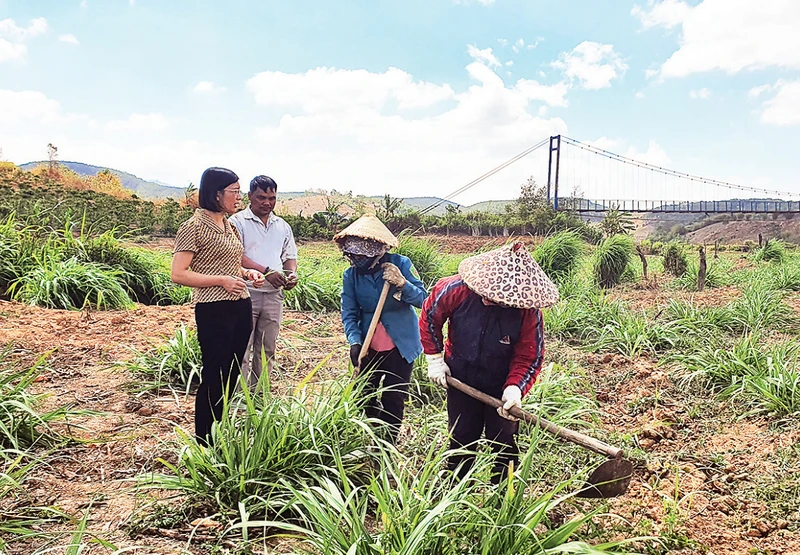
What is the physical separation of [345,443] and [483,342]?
73 cm

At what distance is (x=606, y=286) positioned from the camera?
9.55 m

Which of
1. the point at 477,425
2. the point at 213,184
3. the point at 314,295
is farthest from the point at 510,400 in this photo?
the point at 314,295

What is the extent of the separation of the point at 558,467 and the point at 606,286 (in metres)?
7.19

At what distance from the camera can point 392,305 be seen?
2.89 m

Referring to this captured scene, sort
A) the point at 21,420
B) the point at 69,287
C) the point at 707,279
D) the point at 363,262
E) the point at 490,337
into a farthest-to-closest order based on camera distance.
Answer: the point at 707,279 → the point at 69,287 → the point at 363,262 → the point at 21,420 → the point at 490,337

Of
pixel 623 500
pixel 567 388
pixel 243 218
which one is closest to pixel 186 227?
pixel 243 218

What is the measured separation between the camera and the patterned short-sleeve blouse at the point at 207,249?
2521 mm

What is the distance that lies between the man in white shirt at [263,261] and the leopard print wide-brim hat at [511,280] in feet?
4.28

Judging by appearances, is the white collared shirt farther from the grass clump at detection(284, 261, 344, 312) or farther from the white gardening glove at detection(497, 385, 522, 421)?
the grass clump at detection(284, 261, 344, 312)

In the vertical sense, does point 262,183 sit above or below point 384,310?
above

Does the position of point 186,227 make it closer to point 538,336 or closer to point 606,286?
point 538,336

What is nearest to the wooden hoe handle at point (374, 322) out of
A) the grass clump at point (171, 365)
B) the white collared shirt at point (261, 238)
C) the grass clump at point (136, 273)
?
the white collared shirt at point (261, 238)

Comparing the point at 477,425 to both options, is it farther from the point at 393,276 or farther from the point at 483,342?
the point at 393,276

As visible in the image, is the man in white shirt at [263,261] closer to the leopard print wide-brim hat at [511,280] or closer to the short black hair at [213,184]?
the short black hair at [213,184]
